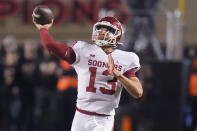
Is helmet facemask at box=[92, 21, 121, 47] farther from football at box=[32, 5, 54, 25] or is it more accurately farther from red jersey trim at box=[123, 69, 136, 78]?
football at box=[32, 5, 54, 25]

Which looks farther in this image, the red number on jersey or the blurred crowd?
the blurred crowd

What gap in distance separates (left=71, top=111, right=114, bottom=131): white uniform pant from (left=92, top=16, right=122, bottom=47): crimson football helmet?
2.15 feet

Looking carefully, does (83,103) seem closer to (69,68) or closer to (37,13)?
(37,13)

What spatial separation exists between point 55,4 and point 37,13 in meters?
11.6

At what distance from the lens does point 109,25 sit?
6262mm

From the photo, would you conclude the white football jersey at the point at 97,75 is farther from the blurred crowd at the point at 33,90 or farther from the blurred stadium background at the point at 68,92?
the blurred crowd at the point at 33,90

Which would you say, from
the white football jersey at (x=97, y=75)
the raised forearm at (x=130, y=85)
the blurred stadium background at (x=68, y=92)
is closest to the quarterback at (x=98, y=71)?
the white football jersey at (x=97, y=75)

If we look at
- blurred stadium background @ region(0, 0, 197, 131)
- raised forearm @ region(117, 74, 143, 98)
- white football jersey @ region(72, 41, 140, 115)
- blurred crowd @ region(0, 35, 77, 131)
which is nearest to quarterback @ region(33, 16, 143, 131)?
white football jersey @ region(72, 41, 140, 115)

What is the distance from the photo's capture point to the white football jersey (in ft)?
20.5

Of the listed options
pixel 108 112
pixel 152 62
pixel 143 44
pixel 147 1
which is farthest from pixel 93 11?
pixel 108 112

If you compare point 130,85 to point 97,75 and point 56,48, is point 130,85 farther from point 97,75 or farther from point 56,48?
point 56,48

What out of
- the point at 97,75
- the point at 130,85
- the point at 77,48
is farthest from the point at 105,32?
the point at 130,85

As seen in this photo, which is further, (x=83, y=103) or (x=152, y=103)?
(x=152, y=103)

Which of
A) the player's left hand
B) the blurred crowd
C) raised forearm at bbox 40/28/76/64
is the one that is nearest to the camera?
the player's left hand
